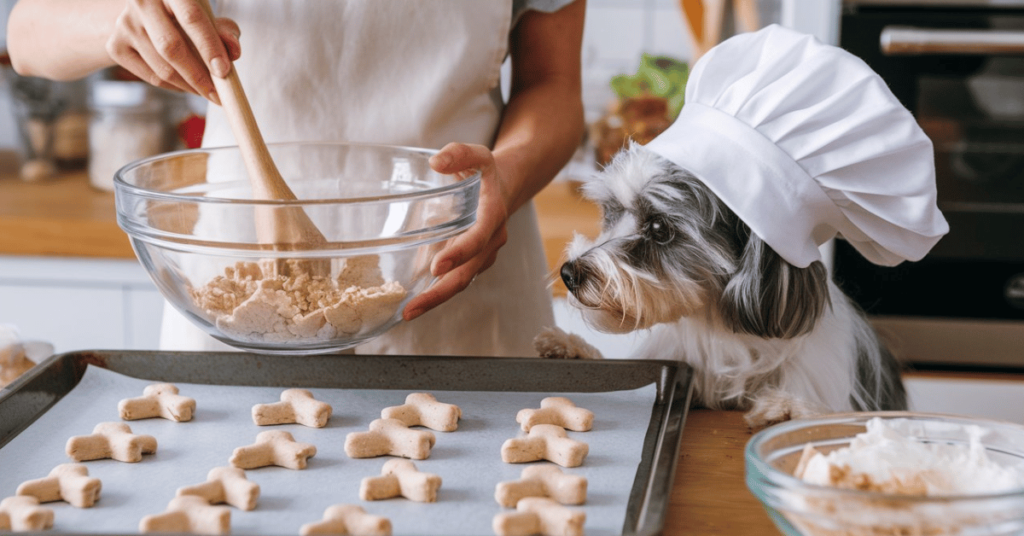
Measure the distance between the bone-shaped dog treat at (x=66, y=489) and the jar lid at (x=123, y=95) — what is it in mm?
1857

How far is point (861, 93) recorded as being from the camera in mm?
1006

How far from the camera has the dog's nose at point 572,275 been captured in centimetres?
124

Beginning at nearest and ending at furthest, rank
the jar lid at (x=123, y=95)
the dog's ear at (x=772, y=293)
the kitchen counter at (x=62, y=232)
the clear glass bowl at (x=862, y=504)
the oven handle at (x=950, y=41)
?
the clear glass bowl at (x=862, y=504) < the dog's ear at (x=772, y=293) < the oven handle at (x=950, y=41) < the kitchen counter at (x=62, y=232) < the jar lid at (x=123, y=95)

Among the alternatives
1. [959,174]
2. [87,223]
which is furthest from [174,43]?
[959,174]

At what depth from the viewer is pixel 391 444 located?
93 centimetres

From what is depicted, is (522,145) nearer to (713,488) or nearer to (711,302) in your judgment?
(711,302)

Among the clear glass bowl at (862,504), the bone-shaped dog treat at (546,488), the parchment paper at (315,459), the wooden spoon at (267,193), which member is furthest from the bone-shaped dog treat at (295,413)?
the clear glass bowl at (862,504)

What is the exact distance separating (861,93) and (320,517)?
2.08 ft

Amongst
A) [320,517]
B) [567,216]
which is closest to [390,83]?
[320,517]

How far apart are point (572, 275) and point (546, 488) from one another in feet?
1.46

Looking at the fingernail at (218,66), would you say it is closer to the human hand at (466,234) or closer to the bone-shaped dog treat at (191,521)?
the human hand at (466,234)

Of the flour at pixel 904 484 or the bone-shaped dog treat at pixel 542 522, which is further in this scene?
the bone-shaped dog treat at pixel 542 522

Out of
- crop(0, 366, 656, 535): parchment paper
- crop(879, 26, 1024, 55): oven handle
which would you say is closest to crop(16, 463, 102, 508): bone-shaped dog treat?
crop(0, 366, 656, 535): parchment paper

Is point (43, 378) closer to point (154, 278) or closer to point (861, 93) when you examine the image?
point (154, 278)
